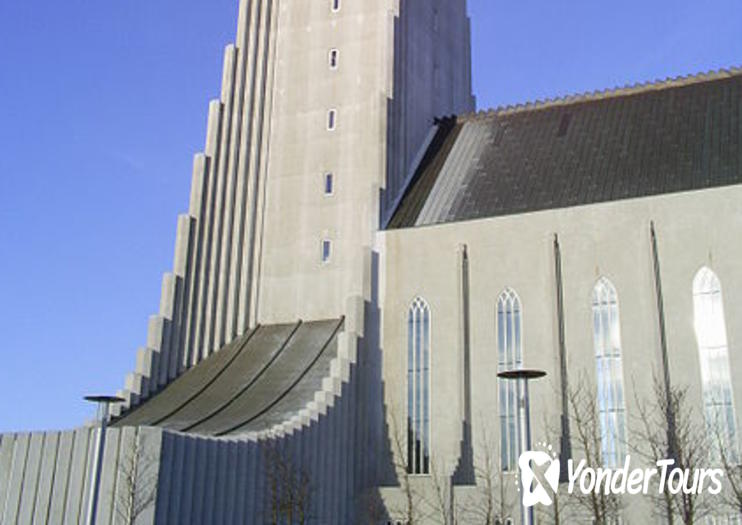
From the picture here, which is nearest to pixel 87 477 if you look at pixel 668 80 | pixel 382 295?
pixel 382 295

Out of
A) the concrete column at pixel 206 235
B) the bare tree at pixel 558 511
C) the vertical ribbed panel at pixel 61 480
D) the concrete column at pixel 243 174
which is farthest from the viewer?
the concrete column at pixel 243 174

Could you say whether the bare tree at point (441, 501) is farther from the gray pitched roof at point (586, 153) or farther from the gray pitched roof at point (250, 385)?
the gray pitched roof at point (586, 153)

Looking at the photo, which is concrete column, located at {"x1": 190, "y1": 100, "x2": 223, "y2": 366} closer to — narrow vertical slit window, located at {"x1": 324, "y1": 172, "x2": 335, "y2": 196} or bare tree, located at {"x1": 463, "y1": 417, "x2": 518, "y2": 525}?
narrow vertical slit window, located at {"x1": 324, "y1": 172, "x2": 335, "y2": 196}

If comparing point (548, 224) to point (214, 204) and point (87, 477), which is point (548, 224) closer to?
point (214, 204)

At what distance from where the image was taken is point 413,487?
31375 mm

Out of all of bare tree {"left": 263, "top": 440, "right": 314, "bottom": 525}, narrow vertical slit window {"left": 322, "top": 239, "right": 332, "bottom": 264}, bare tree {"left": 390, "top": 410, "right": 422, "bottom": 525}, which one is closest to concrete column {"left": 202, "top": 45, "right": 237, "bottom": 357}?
narrow vertical slit window {"left": 322, "top": 239, "right": 332, "bottom": 264}

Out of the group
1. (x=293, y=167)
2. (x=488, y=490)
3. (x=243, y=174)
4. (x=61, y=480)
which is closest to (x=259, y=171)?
(x=243, y=174)

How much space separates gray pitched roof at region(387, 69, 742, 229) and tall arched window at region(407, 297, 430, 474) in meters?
4.04

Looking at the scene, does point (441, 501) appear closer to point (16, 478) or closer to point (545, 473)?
point (545, 473)

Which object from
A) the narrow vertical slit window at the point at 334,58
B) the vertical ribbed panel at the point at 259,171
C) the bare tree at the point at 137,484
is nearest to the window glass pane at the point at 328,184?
the vertical ribbed panel at the point at 259,171

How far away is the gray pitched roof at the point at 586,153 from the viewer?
32.7m

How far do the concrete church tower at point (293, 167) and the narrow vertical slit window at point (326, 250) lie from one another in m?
0.05

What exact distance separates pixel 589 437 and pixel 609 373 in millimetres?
2422

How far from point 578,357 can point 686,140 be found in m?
9.34
